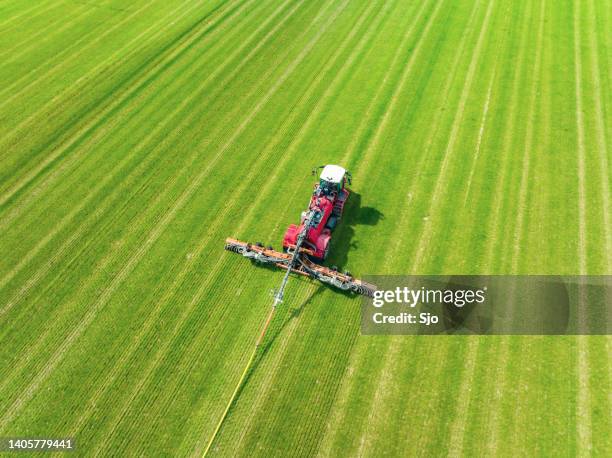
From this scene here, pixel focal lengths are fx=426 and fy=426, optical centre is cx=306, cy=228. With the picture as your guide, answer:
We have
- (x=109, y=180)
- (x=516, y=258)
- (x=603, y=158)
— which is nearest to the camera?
(x=516, y=258)

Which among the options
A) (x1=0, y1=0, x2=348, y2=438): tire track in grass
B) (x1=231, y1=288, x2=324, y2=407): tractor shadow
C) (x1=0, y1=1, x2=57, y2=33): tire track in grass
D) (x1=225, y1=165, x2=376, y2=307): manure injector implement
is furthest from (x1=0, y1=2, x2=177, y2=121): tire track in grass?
(x1=231, y1=288, x2=324, y2=407): tractor shadow

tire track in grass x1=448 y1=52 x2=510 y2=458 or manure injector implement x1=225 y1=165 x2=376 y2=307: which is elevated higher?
A: manure injector implement x1=225 y1=165 x2=376 y2=307

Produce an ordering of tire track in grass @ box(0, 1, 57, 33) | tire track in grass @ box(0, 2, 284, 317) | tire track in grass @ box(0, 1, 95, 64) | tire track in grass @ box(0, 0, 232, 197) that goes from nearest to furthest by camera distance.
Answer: tire track in grass @ box(0, 2, 284, 317) < tire track in grass @ box(0, 0, 232, 197) < tire track in grass @ box(0, 1, 95, 64) < tire track in grass @ box(0, 1, 57, 33)

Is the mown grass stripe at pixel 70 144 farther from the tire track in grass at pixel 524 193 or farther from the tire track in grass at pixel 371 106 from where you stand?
the tire track in grass at pixel 524 193

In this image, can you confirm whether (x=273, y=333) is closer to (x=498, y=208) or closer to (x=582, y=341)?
(x=582, y=341)

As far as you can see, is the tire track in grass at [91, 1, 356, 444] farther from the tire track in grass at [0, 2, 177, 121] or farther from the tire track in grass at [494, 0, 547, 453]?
the tire track in grass at [0, 2, 177, 121]

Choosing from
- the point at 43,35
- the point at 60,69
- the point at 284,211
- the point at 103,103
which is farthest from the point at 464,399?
the point at 43,35

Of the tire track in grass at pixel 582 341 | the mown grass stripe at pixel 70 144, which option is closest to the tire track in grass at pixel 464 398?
the tire track in grass at pixel 582 341
